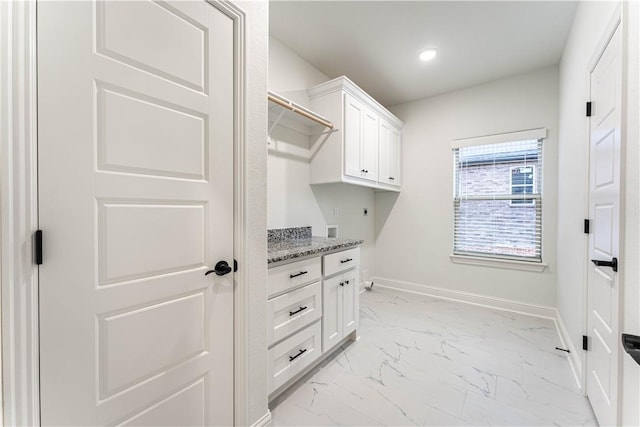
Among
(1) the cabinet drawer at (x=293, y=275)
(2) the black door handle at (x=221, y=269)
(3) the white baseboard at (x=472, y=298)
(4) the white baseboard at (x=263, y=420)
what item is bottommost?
(4) the white baseboard at (x=263, y=420)

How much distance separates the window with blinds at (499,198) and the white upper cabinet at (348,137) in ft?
3.81

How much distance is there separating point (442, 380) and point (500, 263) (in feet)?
6.31

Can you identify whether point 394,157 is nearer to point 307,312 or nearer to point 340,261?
point 340,261

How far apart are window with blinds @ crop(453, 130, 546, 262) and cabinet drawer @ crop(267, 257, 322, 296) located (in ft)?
7.83

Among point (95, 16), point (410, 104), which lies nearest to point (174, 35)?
point (95, 16)

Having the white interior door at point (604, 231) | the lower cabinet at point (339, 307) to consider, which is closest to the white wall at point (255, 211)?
the lower cabinet at point (339, 307)

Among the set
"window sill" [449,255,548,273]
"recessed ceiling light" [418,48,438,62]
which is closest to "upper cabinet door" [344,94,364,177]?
"recessed ceiling light" [418,48,438,62]

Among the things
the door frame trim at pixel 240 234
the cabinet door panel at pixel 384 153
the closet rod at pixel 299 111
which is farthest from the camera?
the cabinet door panel at pixel 384 153

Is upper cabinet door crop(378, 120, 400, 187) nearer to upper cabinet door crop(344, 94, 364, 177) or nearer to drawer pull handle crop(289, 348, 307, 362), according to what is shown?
upper cabinet door crop(344, 94, 364, 177)

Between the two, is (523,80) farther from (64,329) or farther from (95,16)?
(64,329)

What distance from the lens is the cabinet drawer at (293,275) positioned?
5.03ft

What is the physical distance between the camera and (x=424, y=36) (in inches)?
91.7

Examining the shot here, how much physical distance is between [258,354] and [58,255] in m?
0.97

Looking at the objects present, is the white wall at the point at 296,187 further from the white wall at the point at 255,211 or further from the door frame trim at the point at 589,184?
the door frame trim at the point at 589,184
